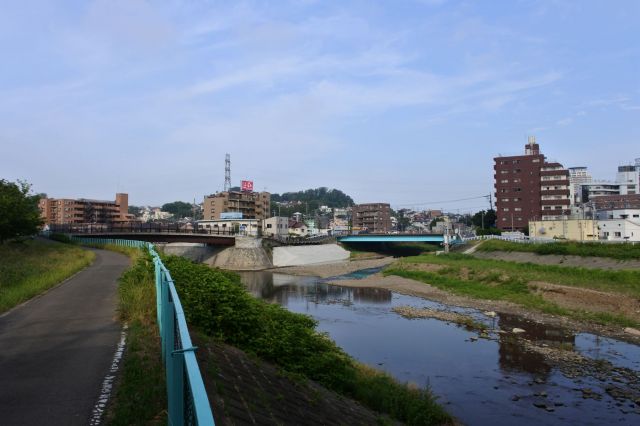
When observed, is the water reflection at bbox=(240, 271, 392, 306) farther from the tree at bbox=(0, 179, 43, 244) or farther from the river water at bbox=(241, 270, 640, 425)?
the tree at bbox=(0, 179, 43, 244)

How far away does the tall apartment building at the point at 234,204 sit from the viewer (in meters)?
141

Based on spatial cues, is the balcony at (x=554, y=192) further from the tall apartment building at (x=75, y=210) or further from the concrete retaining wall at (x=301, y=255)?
the tall apartment building at (x=75, y=210)

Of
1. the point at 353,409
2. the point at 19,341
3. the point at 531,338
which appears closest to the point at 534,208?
the point at 531,338

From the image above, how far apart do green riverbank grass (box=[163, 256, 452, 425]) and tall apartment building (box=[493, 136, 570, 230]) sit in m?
91.1

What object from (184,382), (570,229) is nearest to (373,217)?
(570,229)

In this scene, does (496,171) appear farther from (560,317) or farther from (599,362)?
(599,362)

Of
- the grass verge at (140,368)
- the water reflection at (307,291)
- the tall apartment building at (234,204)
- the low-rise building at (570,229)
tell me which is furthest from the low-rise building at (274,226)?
the grass verge at (140,368)

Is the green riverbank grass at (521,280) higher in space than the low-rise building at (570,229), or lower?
lower

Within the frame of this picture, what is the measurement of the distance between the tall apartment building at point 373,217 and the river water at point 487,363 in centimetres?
12654

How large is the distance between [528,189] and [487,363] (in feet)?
284

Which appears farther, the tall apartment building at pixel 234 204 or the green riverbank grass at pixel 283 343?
the tall apartment building at pixel 234 204

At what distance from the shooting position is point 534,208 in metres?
99.5

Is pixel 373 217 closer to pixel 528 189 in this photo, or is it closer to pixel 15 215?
pixel 528 189

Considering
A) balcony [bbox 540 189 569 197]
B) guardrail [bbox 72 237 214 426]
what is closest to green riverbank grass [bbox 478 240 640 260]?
balcony [bbox 540 189 569 197]
